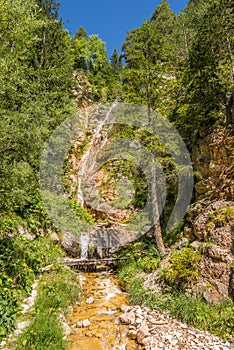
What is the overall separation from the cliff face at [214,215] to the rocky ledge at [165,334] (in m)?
1.08

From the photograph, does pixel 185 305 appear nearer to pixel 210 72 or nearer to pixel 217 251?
pixel 217 251

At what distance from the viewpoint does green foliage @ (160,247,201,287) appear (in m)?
6.45

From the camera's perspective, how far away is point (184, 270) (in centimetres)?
659

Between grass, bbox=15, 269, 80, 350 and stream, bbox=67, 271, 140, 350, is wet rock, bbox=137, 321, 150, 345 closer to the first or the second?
stream, bbox=67, 271, 140, 350

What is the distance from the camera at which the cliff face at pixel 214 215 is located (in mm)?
5992

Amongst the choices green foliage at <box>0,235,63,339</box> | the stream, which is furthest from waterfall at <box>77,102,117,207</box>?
the stream

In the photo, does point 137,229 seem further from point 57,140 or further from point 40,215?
point 57,140

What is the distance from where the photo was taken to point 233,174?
7.91m

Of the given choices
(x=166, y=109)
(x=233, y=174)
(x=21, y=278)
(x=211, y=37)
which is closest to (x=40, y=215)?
(x=21, y=278)

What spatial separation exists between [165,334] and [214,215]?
400 cm

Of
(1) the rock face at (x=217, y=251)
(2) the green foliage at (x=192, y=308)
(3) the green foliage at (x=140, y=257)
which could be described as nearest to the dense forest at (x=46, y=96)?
(2) the green foliage at (x=192, y=308)

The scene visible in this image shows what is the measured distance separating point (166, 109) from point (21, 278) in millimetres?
8843

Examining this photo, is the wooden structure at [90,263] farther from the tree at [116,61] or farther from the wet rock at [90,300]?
the tree at [116,61]

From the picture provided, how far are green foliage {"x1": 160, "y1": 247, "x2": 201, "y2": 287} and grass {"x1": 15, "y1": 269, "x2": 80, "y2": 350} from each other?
10.3 ft
